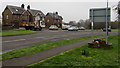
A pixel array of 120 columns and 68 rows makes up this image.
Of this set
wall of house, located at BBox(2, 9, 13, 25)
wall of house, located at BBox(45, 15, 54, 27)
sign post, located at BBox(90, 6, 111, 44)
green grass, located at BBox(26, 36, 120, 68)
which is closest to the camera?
green grass, located at BBox(26, 36, 120, 68)

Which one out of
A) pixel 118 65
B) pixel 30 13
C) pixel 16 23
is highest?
pixel 30 13

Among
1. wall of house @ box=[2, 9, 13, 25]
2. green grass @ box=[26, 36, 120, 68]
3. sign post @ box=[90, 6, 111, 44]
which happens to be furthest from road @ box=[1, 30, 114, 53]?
wall of house @ box=[2, 9, 13, 25]

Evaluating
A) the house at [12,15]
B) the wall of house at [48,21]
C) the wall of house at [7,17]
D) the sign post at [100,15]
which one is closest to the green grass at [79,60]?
the sign post at [100,15]

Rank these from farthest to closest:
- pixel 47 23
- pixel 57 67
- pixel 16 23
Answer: pixel 47 23 < pixel 16 23 < pixel 57 67

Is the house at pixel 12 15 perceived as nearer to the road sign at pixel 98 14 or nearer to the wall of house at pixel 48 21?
the wall of house at pixel 48 21

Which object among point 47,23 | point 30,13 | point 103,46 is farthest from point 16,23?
point 103,46

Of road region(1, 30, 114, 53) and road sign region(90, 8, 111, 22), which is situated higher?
road sign region(90, 8, 111, 22)

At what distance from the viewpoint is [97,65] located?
530 centimetres

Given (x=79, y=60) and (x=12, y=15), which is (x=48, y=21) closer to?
(x=12, y=15)

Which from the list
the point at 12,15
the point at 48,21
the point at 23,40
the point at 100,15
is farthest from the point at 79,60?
the point at 48,21

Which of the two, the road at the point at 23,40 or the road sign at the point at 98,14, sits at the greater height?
the road sign at the point at 98,14

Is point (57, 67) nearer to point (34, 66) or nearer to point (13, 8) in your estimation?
point (34, 66)

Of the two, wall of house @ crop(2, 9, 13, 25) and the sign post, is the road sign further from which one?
wall of house @ crop(2, 9, 13, 25)

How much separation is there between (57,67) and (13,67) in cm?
163
